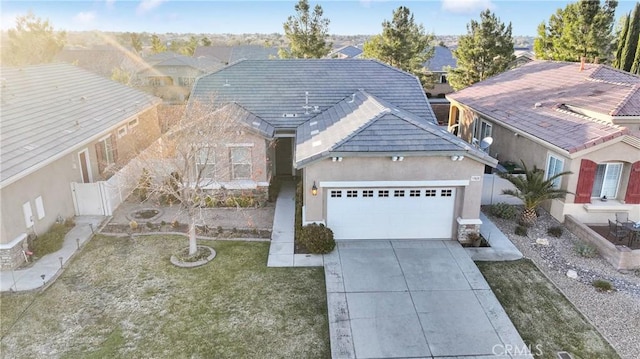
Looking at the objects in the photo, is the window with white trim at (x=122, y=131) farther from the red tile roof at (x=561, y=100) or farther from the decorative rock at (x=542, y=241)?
the decorative rock at (x=542, y=241)

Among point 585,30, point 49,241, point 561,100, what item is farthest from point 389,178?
point 585,30

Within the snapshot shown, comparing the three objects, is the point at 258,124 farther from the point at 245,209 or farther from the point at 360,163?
the point at 360,163

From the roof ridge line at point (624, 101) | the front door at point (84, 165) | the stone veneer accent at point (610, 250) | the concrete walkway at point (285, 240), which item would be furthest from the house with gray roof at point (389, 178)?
the roof ridge line at point (624, 101)

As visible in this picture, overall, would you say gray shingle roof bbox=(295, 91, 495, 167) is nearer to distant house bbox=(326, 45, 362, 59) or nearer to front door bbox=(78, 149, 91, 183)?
front door bbox=(78, 149, 91, 183)

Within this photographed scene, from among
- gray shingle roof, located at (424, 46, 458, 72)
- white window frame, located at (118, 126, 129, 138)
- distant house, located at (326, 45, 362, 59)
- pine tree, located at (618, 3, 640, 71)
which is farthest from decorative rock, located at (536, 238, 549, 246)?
distant house, located at (326, 45, 362, 59)

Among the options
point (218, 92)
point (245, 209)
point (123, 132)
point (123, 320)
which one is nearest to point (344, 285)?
point (123, 320)

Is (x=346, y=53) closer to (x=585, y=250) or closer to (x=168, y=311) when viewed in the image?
(x=585, y=250)

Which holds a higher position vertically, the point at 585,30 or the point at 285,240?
the point at 585,30
